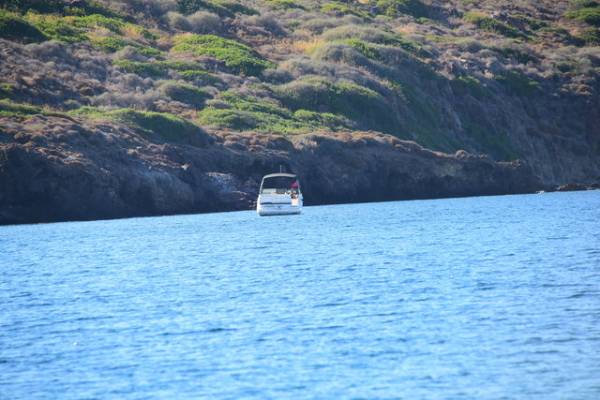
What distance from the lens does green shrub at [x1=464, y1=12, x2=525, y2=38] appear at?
15275cm

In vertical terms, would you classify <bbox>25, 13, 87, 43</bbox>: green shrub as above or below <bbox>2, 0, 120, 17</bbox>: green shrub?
below

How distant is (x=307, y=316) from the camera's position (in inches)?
1135

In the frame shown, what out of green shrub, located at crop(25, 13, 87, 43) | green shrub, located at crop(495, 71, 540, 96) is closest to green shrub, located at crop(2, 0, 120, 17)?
green shrub, located at crop(25, 13, 87, 43)

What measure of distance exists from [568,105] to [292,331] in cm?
10323

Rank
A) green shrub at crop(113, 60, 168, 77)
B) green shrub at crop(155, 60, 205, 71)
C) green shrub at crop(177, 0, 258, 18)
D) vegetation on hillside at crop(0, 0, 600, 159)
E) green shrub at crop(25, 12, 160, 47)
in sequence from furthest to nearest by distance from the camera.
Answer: green shrub at crop(177, 0, 258, 18), green shrub at crop(25, 12, 160, 47), green shrub at crop(155, 60, 205, 71), green shrub at crop(113, 60, 168, 77), vegetation on hillside at crop(0, 0, 600, 159)

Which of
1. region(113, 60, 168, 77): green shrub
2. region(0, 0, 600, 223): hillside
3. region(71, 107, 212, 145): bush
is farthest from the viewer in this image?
region(113, 60, 168, 77): green shrub

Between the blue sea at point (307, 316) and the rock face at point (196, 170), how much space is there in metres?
16.3

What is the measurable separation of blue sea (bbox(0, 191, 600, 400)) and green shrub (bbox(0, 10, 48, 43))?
166 feet

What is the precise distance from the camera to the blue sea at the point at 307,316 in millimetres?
21469

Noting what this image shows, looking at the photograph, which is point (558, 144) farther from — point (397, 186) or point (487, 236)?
point (487, 236)

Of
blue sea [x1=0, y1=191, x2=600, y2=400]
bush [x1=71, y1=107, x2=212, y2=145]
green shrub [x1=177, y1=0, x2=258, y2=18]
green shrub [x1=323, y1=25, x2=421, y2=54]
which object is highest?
green shrub [x1=177, y1=0, x2=258, y2=18]

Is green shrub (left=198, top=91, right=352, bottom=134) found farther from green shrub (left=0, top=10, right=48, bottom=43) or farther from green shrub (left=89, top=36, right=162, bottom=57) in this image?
green shrub (left=0, top=10, right=48, bottom=43)

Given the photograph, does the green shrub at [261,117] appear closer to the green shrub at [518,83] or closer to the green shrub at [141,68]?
the green shrub at [141,68]

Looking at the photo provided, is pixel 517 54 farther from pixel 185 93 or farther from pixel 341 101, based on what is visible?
pixel 185 93
